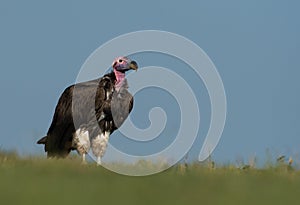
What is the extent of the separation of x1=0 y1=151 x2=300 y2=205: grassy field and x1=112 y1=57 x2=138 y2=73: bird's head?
8.93 m

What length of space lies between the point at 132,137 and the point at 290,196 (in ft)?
26.5

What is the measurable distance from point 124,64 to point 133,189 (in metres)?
10.8

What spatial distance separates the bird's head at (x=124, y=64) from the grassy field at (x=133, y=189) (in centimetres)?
893

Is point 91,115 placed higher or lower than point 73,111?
lower

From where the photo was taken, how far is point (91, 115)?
1622cm

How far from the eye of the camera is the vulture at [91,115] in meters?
16.0

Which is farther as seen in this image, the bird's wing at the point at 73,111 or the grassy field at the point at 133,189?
the bird's wing at the point at 73,111

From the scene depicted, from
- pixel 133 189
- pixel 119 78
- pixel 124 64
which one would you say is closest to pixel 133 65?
pixel 124 64

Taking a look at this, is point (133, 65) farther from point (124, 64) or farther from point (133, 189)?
point (133, 189)

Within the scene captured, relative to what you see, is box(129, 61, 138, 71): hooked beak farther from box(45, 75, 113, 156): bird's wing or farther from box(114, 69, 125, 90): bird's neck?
box(45, 75, 113, 156): bird's wing

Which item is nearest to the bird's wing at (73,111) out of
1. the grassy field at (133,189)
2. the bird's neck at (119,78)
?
the bird's neck at (119,78)

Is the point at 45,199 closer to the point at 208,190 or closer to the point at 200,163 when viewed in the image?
the point at 208,190

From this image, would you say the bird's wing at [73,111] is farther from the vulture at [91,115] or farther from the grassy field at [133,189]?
the grassy field at [133,189]

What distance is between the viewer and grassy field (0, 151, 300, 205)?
6004mm
